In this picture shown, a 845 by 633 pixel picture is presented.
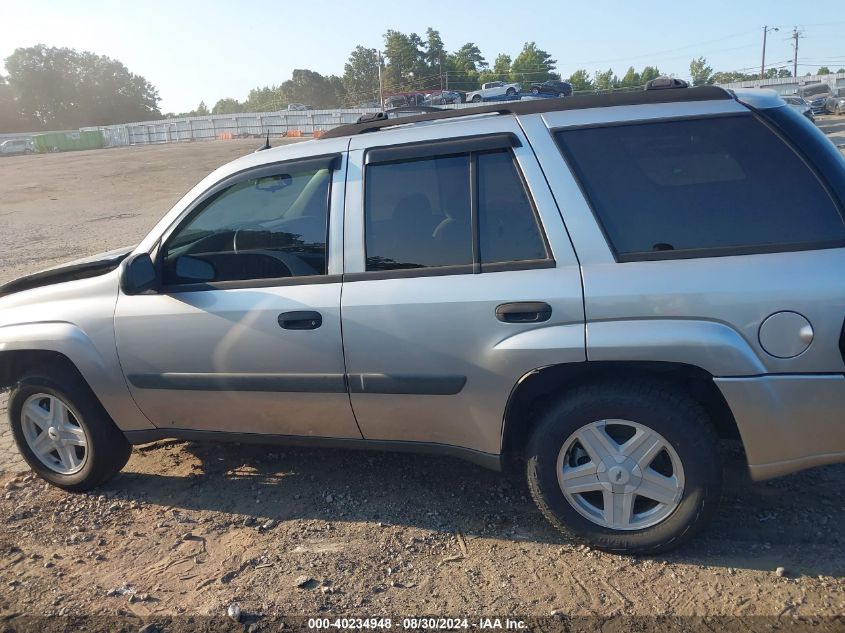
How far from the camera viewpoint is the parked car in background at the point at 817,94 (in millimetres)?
42844

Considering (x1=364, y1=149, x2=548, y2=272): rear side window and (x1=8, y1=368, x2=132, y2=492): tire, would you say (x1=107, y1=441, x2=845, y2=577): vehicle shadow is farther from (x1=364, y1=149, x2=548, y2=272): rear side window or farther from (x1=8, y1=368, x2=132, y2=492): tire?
(x1=364, y1=149, x2=548, y2=272): rear side window

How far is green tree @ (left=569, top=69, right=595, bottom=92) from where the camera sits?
57031mm

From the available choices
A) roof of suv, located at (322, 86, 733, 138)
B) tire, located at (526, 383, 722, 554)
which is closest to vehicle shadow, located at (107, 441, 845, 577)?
tire, located at (526, 383, 722, 554)

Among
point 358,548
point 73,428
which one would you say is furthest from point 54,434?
point 358,548

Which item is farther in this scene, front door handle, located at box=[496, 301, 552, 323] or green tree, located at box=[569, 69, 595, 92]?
green tree, located at box=[569, 69, 595, 92]

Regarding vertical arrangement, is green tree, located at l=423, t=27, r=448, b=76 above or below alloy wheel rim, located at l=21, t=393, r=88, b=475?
above

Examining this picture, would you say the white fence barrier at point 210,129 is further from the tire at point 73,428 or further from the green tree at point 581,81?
the tire at point 73,428

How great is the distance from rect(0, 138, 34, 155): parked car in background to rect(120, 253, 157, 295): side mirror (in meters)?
57.4

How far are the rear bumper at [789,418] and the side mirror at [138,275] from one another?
107 inches

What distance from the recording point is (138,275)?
3416mm

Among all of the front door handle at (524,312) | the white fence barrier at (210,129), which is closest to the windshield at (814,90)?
the white fence barrier at (210,129)

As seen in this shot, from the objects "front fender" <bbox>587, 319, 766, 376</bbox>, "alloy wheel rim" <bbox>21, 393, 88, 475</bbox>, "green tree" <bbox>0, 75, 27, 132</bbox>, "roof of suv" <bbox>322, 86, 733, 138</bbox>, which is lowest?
"alloy wheel rim" <bbox>21, 393, 88, 475</bbox>

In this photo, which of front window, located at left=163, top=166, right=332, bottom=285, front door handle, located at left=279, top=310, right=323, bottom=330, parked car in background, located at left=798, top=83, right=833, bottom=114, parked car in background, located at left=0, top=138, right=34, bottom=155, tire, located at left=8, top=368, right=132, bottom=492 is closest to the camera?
front door handle, located at left=279, top=310, right=323, bottom=330

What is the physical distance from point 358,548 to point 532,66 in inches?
3103
